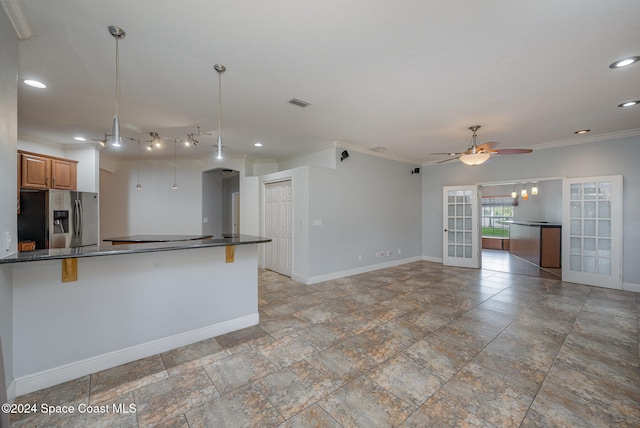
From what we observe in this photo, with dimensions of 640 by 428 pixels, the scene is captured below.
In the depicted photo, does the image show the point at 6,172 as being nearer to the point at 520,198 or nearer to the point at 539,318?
the point at 539,318

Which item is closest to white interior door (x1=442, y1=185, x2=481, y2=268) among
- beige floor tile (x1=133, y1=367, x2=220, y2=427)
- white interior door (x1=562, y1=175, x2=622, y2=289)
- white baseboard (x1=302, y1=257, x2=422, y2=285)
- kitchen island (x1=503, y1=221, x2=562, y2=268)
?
white baseboard (x1=302, y1=257, x2=422, y2=285)

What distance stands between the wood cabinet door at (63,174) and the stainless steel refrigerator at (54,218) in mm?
337

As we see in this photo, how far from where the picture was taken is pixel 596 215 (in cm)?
475

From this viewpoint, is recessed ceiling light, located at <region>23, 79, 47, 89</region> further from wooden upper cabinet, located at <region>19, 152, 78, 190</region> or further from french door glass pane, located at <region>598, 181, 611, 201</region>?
french door glass pane, located at <region>598, 181, 611, 201</region>

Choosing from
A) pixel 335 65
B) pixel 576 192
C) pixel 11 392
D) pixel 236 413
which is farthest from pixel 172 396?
pixel 576 192

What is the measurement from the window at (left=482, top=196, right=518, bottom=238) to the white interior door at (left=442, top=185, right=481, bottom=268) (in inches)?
193

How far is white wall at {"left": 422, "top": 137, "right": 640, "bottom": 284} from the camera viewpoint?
4.45 m

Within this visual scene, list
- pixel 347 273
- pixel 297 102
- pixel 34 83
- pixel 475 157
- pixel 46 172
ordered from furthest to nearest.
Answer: pixel 347 273 < pixel 46 172 < pixel 475 157 < pixel 297 102 < pixel 34 83

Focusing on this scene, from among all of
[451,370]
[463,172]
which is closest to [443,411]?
[451,370]

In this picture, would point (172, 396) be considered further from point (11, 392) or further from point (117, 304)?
point (11, 392)

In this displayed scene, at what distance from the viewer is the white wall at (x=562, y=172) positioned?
4.45m

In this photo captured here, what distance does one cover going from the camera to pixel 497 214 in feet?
34.1

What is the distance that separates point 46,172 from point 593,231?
9.92 meters

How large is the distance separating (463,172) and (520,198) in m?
4.66
